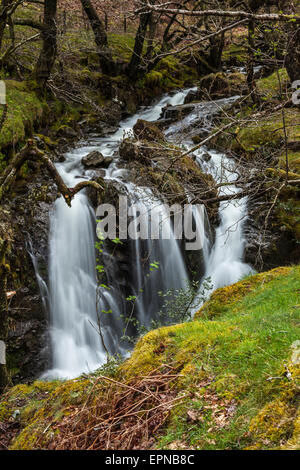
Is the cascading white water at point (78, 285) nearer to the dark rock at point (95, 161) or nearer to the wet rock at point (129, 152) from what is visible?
the dark rock at point (95, 161)

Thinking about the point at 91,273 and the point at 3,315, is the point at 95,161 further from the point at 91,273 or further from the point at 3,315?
the point at 3,315

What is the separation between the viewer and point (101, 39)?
15289 mm

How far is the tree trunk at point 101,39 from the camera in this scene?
46.8 feet

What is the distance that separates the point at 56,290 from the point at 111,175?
3991mm

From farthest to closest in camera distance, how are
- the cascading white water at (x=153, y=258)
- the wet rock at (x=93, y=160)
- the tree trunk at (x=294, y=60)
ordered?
the wet rock at (x=93, y=160)
the cascading white water at (x=153, y=258)
the tree trunk at (x=294, y=60)

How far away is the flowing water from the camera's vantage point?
8.14m

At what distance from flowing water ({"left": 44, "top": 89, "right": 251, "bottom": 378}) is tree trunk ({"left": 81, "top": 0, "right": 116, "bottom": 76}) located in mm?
7471

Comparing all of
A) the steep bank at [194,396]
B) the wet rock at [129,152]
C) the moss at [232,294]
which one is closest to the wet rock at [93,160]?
the wet rock at [129,152]

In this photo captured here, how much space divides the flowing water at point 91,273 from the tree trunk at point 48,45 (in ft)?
12.1

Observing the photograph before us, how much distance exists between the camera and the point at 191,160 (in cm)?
1049

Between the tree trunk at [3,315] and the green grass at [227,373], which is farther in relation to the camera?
the tree trunk at [3,315]
